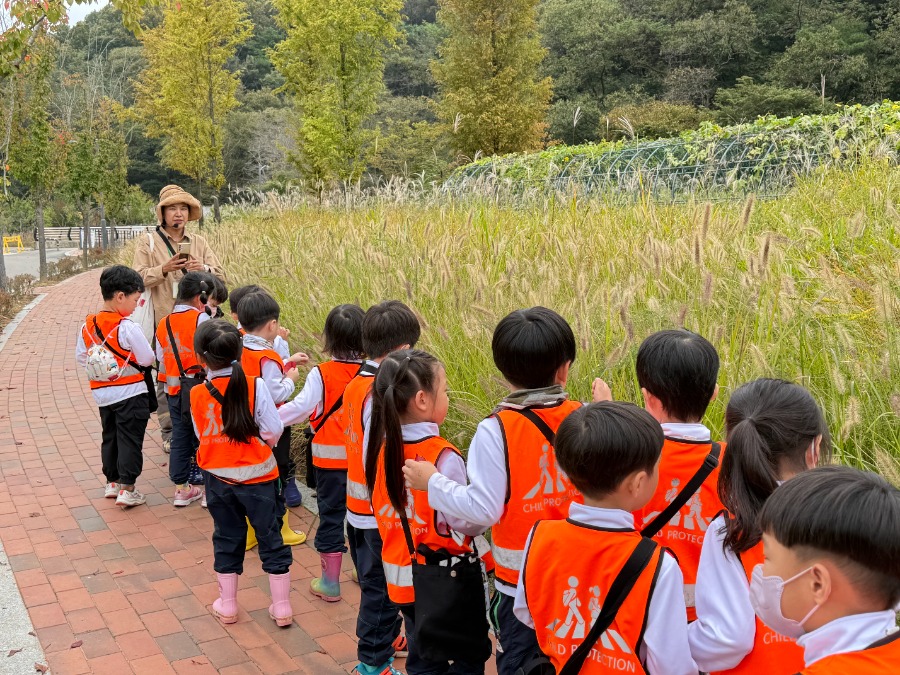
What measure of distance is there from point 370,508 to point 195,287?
8.99ft

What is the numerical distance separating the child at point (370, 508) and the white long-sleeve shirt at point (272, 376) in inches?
39.3

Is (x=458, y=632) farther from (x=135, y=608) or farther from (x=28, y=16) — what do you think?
(x=28, y=16)

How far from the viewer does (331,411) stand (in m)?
4.07

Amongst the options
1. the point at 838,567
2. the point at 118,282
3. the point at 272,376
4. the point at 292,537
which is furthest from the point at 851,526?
the point at 118,282

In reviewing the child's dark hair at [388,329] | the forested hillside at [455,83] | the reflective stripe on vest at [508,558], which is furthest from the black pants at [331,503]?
the forested hillside at [455,83]

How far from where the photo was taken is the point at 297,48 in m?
19.9

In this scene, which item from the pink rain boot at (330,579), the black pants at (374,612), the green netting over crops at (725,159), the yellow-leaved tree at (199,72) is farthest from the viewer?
the yellow-leaved tree at (199,72)

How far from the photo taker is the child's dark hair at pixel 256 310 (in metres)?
4.53

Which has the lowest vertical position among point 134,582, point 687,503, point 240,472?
point 134,582

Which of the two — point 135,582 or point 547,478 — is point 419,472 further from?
point 135,582

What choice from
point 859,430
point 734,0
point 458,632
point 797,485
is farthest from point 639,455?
point 734,0

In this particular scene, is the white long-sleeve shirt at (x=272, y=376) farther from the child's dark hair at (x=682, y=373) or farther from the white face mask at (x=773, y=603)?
the white face mask at (x=773, y=603)

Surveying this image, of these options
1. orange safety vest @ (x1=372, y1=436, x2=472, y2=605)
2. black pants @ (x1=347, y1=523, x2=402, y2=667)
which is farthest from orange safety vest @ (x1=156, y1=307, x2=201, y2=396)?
orange safety vest @ (x1=372, y1=436, x2=472, y2=605)

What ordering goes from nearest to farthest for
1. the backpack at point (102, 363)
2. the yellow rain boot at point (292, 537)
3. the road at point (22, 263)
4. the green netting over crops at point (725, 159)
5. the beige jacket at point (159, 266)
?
1. the yellow rain boot at point (292, 537)
2. the backpack at point (102, 363)
3. the beige jacket at point (159, 266)
4. the green netting over crops at point (725, 159)
5. the road at point (22, 263)
